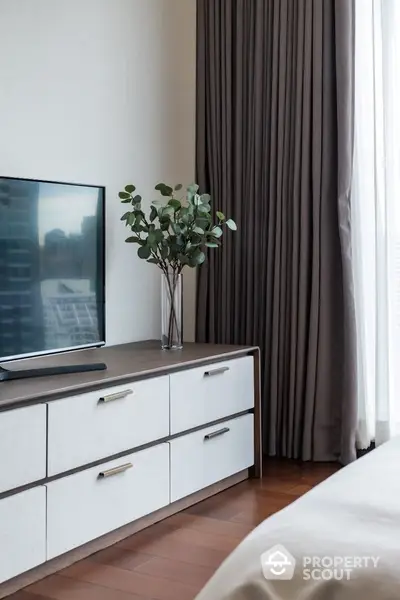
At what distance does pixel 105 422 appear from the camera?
2.81 metres

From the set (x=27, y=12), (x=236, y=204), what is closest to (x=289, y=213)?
(x=236, y=204)

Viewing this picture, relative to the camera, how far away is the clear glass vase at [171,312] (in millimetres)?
3650

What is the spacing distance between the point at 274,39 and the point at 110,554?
264 cm

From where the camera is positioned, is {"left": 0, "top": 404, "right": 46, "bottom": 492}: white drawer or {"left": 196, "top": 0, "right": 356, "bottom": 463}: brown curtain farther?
{"left": 196, "top": 0, "right": 356, "bottom": 463}: brown curtain

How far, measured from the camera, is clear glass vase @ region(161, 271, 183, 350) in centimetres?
365

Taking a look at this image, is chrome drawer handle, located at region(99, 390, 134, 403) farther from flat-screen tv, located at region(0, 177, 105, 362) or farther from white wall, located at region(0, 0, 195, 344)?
white wall, located at region(0, 0, 195, 344)

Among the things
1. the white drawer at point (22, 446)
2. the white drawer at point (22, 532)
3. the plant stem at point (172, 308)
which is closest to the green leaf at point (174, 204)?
the plant stem at point (172, 308)

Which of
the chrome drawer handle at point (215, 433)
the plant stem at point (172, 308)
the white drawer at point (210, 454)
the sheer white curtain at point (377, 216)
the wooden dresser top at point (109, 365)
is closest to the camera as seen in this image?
the wooden dresser top at point (109, 365)

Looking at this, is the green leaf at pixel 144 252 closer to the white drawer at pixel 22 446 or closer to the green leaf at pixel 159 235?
the green leaf at pixel 159 235

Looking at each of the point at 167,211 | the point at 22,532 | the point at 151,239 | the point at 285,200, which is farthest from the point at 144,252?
the point at 22,532

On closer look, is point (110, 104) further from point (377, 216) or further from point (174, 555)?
point (174, 555)

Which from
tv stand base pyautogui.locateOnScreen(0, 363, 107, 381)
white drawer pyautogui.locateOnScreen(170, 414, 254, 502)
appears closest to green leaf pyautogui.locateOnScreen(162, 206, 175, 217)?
tv stand base pyautogui.locateOnScreen(0, 363, 107, 381)

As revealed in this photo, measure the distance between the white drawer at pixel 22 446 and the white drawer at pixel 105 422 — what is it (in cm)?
4

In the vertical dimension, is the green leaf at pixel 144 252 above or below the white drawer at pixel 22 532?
above
